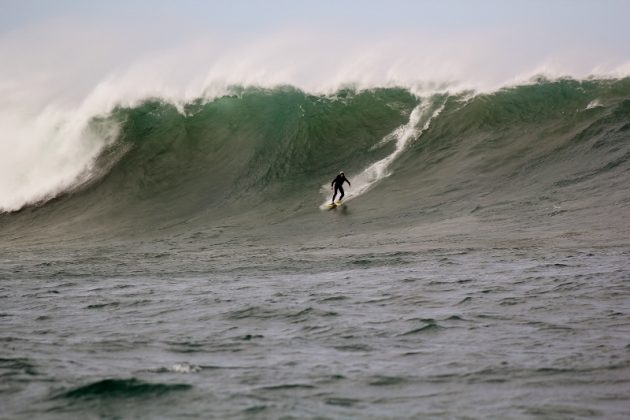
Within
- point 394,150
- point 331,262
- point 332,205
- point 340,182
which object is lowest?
point 331,262

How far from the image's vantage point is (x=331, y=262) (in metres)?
13.1

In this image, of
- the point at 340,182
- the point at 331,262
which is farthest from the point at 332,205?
the point at 331,262

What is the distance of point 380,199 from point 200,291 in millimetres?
9030

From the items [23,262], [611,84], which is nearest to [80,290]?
[23,262]

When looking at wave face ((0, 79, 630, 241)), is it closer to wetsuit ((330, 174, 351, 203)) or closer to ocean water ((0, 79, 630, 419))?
ocean water ((0, 79, 630, 419))

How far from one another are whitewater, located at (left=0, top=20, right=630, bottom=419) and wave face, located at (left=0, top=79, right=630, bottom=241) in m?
0.08

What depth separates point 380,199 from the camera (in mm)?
19172

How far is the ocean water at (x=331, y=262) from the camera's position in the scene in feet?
19.4

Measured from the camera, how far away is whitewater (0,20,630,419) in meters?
5.98

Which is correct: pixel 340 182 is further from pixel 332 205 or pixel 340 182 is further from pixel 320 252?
pixel 320 252

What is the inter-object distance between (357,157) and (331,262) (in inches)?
374

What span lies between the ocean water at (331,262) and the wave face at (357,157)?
75 mm

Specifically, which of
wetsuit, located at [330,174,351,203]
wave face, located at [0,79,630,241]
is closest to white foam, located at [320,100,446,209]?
wave face, located at [0,79,630,241]

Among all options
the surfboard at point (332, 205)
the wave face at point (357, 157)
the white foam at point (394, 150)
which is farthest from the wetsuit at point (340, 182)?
→ the wave face at point (357, 157)
